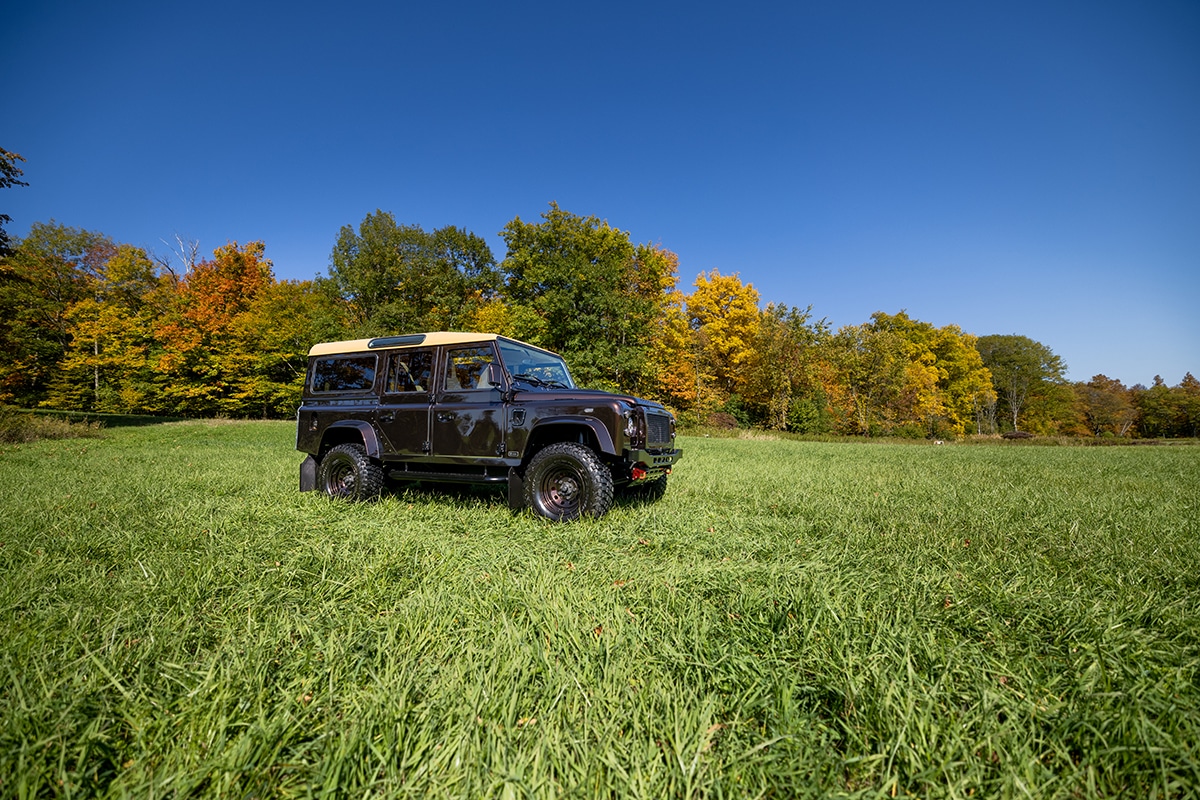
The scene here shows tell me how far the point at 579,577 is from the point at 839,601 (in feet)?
5.27

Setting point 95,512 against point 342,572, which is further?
point 95,512

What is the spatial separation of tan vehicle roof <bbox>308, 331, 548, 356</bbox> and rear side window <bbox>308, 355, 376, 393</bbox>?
0.13 m

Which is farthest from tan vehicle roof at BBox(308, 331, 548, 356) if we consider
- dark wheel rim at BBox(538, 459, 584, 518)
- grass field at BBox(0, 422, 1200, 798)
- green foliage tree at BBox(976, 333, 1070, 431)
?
green foliage tree at BBox(976, 333, 1070, 431)

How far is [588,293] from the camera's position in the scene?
29062 millimetres

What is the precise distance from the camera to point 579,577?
10.2 ft

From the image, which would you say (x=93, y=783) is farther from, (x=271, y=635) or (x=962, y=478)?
(x=962, y=478)

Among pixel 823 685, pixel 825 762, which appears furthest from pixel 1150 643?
pixel 825 762

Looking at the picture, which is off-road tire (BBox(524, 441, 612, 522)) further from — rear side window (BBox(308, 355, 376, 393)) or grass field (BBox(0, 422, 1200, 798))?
rear side window (BBox(308, 355, 376, 393))

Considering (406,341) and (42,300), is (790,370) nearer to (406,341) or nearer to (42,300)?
(406,341)

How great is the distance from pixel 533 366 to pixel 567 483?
70.7 inches

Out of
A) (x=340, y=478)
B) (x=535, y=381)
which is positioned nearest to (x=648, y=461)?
(x=535, y=381)

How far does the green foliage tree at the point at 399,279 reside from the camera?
95.6 ft

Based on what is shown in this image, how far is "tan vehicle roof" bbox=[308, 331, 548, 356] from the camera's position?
5816mm

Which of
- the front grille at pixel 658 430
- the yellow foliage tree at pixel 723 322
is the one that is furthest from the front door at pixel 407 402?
the yellow foliage tree at pixel 723 322
